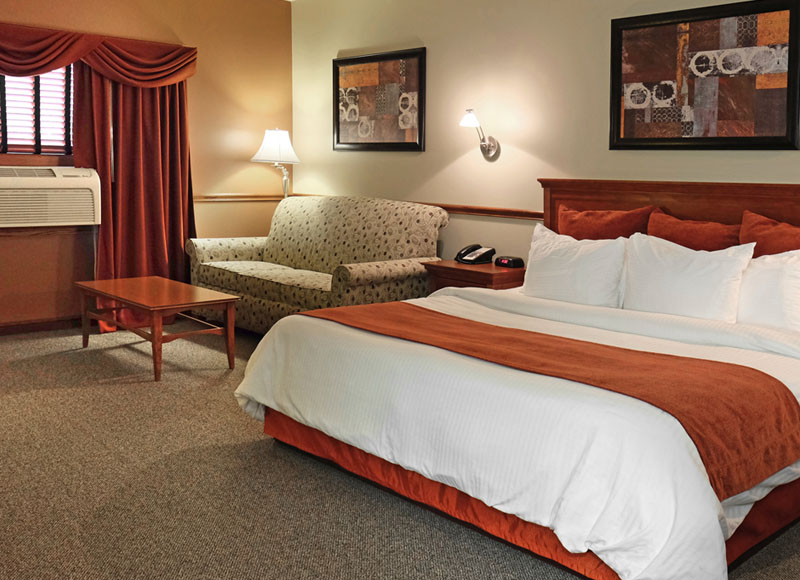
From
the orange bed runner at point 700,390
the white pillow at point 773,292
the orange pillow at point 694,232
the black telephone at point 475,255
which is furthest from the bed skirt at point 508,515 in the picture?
the black telephone at point 475,255

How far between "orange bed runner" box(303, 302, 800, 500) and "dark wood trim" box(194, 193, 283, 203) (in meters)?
3.90

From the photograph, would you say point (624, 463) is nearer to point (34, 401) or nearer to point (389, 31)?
point (34, 401)

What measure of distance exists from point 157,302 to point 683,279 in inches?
116

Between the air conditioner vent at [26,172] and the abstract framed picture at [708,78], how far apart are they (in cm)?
391

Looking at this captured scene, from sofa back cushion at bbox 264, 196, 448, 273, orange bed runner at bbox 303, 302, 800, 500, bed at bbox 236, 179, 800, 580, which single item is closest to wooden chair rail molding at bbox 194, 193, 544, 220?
sofa back cushion at bbox 264, 196, 448, 273

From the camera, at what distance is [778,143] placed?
13.1ft

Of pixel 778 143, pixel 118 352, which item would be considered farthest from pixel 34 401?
pixel 778 143

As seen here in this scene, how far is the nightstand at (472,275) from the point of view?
489cm

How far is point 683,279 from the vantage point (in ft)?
11.9

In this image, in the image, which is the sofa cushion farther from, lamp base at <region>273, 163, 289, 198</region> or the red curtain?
lamp base at <region>273, 163, 289, 198</region>

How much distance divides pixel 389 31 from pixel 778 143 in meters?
3.13

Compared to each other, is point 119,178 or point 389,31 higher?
point 389,31

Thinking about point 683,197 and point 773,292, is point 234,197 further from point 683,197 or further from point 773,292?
point 773,292

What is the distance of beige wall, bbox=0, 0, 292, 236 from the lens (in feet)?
20.9
